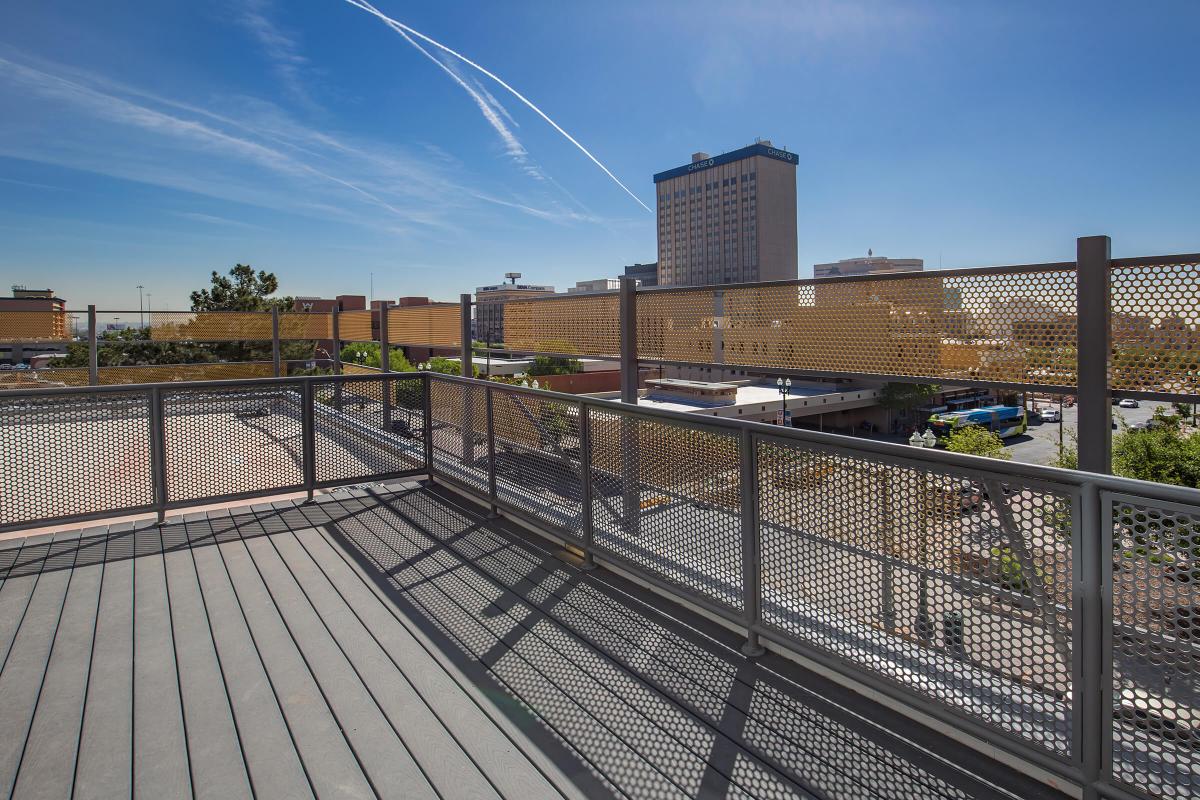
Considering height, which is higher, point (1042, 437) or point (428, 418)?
point (428, 418)

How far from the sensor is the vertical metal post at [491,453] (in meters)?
4.16

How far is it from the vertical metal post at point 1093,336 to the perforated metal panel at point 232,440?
182 inches

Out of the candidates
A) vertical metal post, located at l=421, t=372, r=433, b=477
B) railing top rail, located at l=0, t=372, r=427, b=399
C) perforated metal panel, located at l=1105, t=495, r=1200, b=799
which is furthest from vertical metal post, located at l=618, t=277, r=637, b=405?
perforated metal panel, located at l=1105, t=495, r=1200, b=799

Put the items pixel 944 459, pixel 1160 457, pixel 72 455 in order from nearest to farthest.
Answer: pixel 944 459 < pixel 72 455 < pixel 1160 457

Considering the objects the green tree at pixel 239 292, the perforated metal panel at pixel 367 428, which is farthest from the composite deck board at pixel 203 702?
the green tree at pixel 239 292

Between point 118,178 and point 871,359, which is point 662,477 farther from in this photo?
point 118,178

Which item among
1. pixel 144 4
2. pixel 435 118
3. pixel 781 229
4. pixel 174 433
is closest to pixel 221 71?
pixel 144 4

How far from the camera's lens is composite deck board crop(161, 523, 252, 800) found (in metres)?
1.75

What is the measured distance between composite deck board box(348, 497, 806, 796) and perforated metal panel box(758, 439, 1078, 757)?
507 mm

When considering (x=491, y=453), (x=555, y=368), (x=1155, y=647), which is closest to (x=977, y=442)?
(x=491, y=453)

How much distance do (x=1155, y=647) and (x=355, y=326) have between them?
1097 centimetres

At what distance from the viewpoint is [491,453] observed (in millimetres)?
4242

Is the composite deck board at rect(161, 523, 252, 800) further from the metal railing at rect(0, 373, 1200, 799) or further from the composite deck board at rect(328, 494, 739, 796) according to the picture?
the metal railing at rect(0, 373, 1200, 799)

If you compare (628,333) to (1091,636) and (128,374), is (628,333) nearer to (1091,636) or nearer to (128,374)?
(1091,636)
